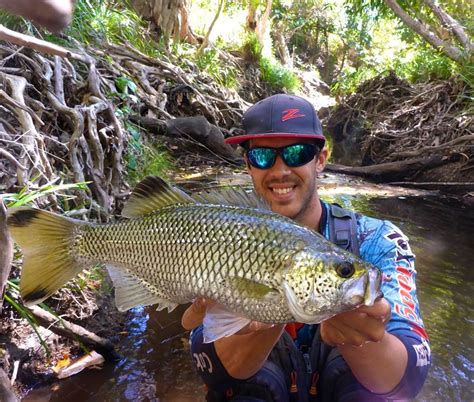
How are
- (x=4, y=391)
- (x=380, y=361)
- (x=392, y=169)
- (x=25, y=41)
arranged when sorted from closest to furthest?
1. (x=380, y=361)
2. (x=4, y=391)
3. (x=25, y=41)
4. (x=392, y=169)

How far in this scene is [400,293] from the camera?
2.15 m

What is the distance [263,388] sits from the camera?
2.31 meters

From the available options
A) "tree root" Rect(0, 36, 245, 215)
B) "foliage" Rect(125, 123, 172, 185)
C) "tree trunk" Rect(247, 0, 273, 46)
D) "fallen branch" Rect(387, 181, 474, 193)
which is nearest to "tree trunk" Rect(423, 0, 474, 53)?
"fallen branch" Rect(387, 181, 474, 193)

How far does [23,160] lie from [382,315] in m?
2.82

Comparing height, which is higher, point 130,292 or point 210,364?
point 130,292

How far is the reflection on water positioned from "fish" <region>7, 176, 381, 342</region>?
1.25m

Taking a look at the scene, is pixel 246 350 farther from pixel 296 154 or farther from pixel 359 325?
pixel 296 154

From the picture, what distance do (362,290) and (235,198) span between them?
62 centimetres

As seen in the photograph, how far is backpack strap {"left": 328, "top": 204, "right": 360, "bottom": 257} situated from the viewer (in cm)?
223

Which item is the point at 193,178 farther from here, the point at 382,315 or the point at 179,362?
the point at 382,315

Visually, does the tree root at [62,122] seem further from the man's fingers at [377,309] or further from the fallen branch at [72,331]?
the man's fingers at [377,309]

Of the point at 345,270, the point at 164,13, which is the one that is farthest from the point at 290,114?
the point at 164,13

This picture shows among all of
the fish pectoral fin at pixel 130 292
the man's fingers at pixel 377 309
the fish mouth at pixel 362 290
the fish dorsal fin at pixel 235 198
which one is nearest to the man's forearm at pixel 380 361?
the man's fingers at pixel 377 309

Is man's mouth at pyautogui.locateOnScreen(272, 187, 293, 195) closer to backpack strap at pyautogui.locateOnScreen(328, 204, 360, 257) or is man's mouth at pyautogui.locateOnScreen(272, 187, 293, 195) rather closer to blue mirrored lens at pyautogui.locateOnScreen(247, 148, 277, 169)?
blue mirrored lens at pyautogui.locateOnScreen(247, 148, 277, 169)
